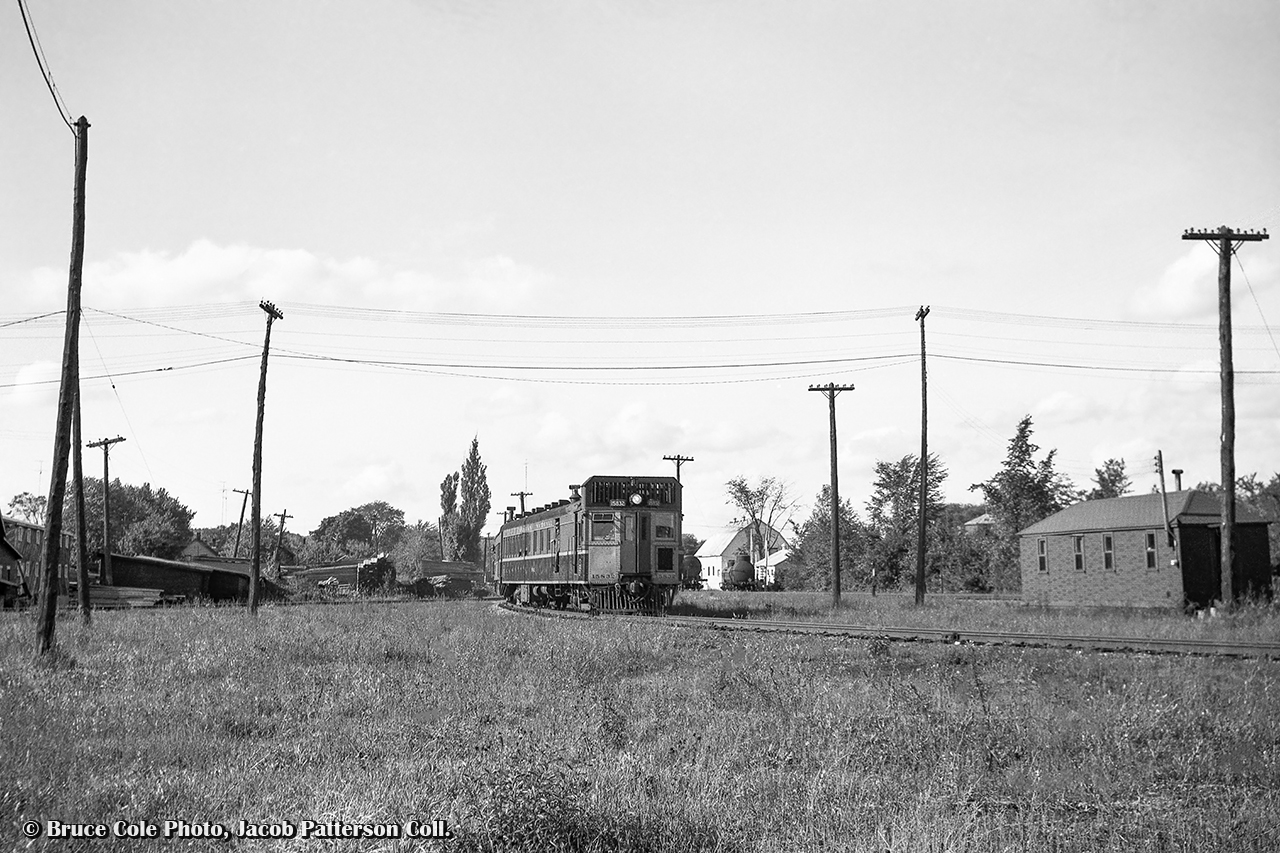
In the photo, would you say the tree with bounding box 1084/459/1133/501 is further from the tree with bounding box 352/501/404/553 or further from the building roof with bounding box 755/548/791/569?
the tree with bounding box 352/501/404/553

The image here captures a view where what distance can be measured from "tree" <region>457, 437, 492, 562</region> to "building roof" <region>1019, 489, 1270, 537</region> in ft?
226

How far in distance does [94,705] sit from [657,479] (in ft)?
62.2

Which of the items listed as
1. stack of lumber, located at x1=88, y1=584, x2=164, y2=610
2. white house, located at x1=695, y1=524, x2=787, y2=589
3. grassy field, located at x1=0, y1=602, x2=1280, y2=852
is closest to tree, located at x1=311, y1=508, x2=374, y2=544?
white house, located at x1=695, y1=524, x2=787, y2=589

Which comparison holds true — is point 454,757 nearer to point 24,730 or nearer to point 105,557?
point 24,730

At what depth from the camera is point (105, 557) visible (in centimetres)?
4656

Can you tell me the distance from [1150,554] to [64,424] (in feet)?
122

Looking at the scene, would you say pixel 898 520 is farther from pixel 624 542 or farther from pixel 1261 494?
pixel 624 542

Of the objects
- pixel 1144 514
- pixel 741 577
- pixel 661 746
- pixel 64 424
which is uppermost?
pixel 64 424

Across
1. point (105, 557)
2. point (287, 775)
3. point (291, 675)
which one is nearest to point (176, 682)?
point (291, 675)

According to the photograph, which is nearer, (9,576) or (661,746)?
(661,746)

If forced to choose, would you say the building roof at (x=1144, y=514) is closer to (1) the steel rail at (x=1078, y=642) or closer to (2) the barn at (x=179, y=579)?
(1) the steel rail at (x=1078, y=642)

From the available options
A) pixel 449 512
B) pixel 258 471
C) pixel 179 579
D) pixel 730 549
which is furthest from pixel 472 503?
pixel 258 471

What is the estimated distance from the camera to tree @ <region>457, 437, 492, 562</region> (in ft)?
339

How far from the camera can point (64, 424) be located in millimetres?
18891
